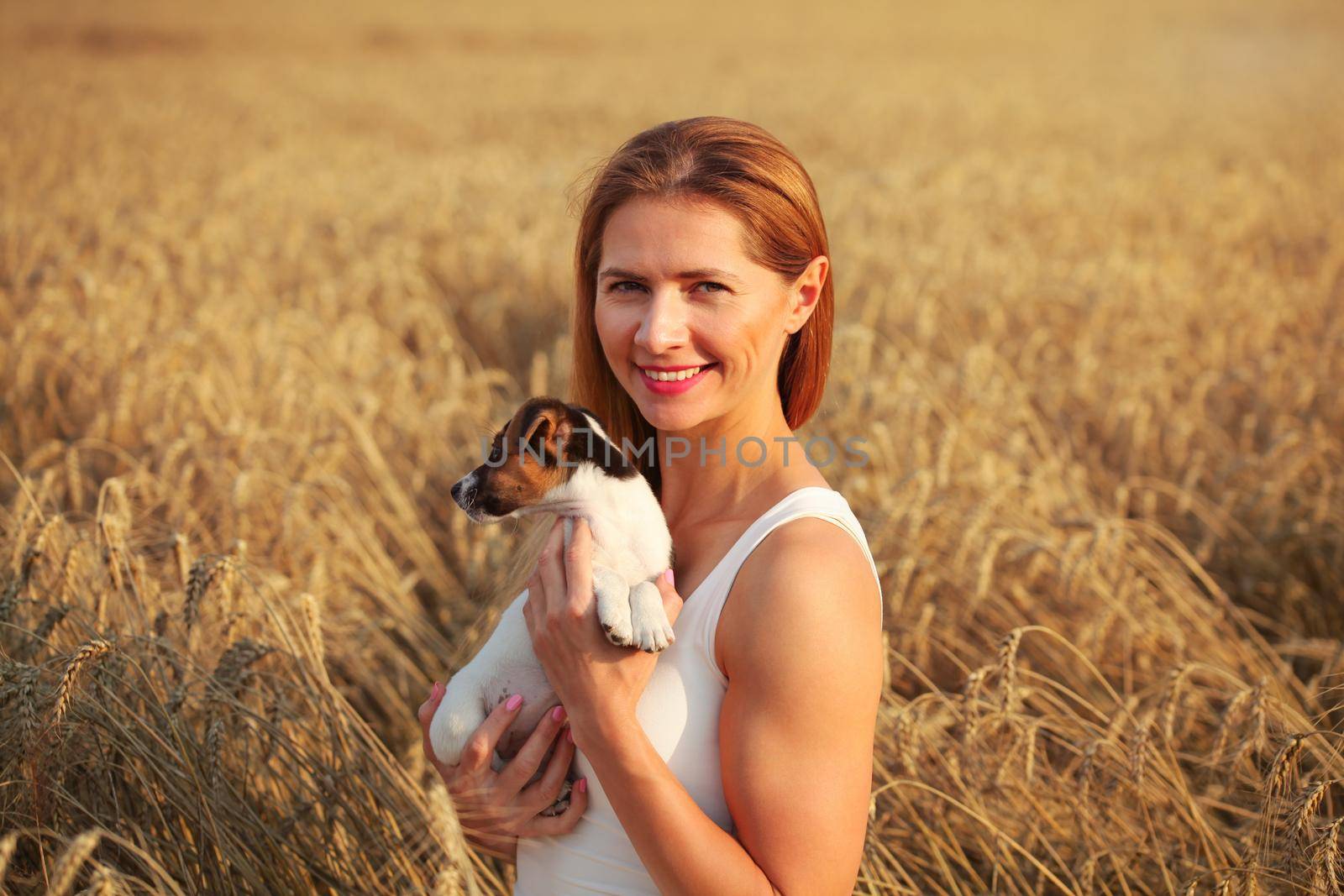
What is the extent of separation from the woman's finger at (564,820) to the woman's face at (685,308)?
31.5 inches

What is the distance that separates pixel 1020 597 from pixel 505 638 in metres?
2.70

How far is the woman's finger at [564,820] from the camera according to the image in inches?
77.9

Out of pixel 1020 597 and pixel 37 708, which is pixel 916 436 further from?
pixel 37 708

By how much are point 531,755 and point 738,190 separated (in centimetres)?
128

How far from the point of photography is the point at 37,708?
2.26 meters

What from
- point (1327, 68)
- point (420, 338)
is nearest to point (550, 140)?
point (420, 338)

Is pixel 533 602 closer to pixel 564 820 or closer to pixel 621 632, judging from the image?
pixel 621 632

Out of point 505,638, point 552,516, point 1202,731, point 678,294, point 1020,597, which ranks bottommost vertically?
point 1202,731

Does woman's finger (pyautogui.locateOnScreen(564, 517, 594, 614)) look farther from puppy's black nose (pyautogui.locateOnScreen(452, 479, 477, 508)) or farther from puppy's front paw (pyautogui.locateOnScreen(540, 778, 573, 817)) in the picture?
puppy's front paw (pyautogui.locateOnScreen(540, 778, 573, 817))

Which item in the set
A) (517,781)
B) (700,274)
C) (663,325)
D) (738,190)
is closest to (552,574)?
(517,781)

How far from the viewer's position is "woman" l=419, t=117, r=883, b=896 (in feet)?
5.76

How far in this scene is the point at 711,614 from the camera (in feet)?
6.20

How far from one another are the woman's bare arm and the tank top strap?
87mm

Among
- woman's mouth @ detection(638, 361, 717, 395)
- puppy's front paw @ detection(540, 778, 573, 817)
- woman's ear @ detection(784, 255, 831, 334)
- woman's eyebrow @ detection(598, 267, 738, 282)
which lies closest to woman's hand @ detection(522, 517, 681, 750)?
puppy's front paw @ detection(540, 778, 573, 817)
